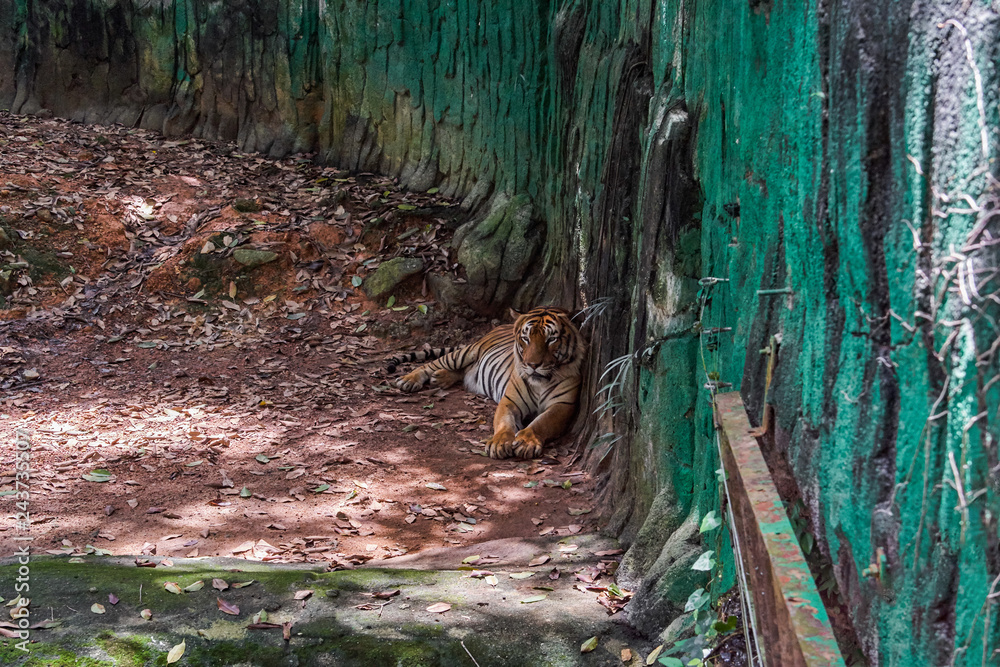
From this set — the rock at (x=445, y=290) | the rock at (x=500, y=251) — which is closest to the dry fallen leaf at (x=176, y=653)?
the rock at (x=500, y=251)

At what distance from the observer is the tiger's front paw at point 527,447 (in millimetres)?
5352

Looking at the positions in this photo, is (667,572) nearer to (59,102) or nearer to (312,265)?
(312,265)

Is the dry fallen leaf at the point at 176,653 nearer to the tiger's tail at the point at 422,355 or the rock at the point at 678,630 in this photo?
the rock at the point at 678,630

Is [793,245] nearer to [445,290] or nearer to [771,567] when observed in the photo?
[771,567]

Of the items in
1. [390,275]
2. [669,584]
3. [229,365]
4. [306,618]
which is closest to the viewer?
[669,584]

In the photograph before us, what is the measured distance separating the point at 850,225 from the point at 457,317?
6.19 m

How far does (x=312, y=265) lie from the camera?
314 inches

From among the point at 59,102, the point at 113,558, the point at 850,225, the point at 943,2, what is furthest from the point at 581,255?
the point at 59,102

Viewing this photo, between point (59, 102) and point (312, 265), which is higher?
point (59, 102)

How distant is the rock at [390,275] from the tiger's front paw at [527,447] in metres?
2.73

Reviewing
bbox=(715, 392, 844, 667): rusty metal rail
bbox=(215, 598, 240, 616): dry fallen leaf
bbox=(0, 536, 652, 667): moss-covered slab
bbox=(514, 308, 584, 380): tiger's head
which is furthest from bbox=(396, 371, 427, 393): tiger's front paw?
bbox=(715, 392, 844, 667): rusty metal rail

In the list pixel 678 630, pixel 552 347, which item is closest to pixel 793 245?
pixel 678 630

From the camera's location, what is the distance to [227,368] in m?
6.70

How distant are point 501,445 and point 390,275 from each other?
2.81m
